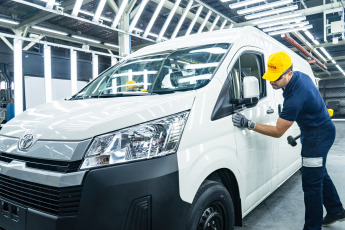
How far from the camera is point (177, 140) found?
61.7 inches

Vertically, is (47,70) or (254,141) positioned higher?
(47,70)

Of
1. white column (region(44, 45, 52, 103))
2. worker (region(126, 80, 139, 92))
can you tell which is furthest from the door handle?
white column (region(44, 45, 52, 103))

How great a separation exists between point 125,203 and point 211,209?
28.6 inches

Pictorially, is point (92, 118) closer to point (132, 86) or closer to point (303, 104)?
point (132, 86)

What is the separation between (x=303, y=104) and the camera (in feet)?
7.37

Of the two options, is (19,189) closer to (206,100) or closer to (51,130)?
(51,130)

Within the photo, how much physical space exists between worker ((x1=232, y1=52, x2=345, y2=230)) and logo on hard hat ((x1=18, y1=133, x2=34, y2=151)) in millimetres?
1636

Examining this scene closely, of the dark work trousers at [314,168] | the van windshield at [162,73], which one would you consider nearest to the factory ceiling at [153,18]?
the van windshield at [162,73]

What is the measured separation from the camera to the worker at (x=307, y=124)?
7.37 feet

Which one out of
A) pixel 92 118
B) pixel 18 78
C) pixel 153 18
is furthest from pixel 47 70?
pixel 92 118

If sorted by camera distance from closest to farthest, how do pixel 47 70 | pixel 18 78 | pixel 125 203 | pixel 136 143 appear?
pixel 125 203, pixel 136 143, pixel 18 78, pixel 47 70

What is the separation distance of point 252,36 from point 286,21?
229 inches

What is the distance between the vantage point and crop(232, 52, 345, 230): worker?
2.25m

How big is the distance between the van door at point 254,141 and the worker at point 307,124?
170 mm
